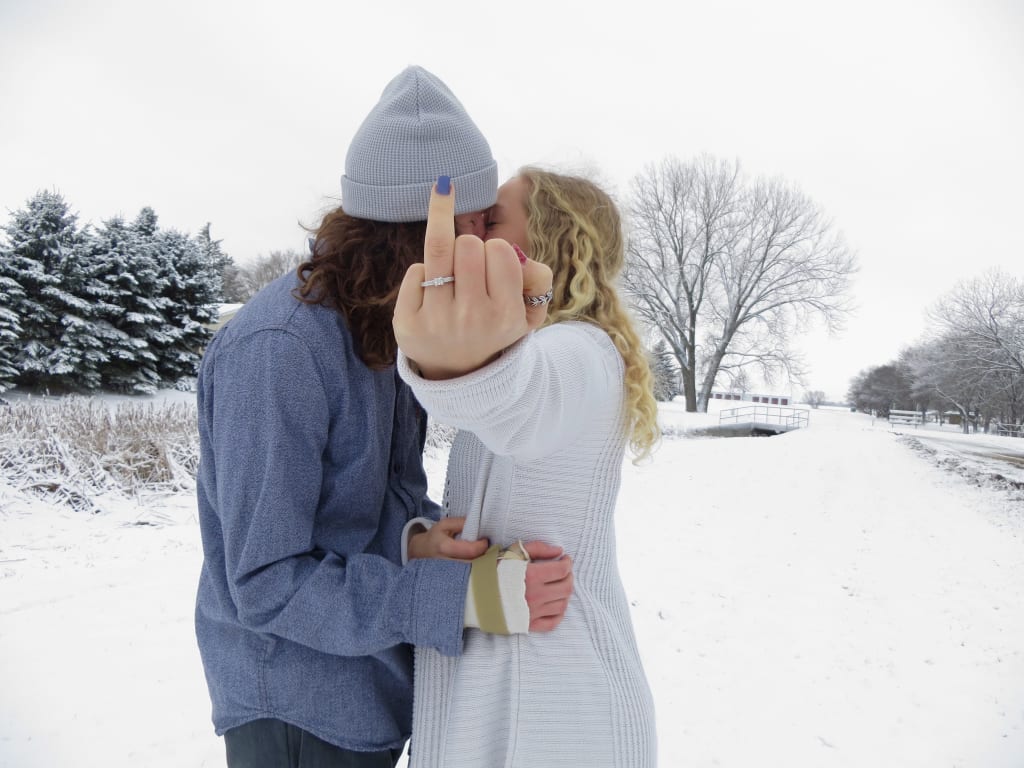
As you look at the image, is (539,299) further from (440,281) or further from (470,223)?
(470,223)

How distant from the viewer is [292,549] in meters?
0.64

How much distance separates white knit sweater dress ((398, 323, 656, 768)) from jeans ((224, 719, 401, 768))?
0.11 meters

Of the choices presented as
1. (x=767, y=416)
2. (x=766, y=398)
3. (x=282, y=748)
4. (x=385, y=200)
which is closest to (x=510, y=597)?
(x=282, y=748)

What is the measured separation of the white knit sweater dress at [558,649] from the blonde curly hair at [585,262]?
73mm

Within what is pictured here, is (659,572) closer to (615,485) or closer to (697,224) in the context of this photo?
(615,485)

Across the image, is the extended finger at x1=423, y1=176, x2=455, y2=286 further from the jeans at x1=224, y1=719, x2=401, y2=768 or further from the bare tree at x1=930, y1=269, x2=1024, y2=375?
the bare tree at x1=930, y1=269, x2=1024, y2=375

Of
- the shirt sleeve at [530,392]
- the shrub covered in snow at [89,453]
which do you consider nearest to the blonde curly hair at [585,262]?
the shirt sleeve at [530,392]

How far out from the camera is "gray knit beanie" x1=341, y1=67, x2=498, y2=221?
692 mm

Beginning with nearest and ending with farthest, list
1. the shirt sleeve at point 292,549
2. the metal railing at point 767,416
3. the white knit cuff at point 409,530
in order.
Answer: the shirt sleeve at point 292,549 < the white knit cuff at point 409,530 < the metal railing at point 767,416

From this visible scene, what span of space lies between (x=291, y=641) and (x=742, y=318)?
803 inches

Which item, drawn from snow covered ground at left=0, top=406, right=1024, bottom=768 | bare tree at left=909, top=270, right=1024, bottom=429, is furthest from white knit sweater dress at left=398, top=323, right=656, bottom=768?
bare tree at left=909, top=270, right=1024, bottom=429

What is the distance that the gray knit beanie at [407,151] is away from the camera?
692 mm

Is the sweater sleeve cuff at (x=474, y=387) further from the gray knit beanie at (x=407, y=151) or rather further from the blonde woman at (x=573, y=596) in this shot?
the gray knit beanie at (x=407, y=151)

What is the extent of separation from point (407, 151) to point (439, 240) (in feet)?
1.13
